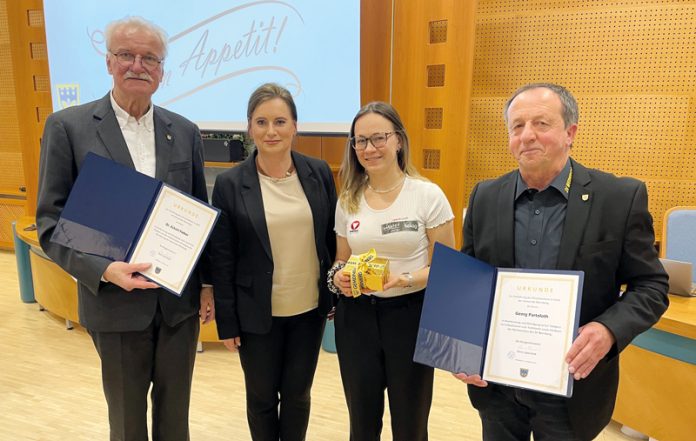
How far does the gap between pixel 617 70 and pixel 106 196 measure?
3.77 m

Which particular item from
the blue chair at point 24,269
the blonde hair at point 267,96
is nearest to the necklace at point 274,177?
the blonde hair at point 267,96

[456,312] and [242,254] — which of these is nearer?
[456,312]

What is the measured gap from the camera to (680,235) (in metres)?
3.15

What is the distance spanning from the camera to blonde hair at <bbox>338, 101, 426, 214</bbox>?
5.99 feet

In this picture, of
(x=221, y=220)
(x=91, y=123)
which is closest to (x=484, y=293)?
(x=221, y=220)

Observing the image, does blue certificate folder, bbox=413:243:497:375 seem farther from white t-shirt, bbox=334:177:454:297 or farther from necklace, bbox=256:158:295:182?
necklace, bbox=256:158:295:182

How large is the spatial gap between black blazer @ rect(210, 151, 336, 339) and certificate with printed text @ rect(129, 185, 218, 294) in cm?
22

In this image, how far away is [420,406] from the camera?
1.84 m

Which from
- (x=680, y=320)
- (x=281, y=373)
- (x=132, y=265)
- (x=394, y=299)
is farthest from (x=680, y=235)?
(x=132, y=265)

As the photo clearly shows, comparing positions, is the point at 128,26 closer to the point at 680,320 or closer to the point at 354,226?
the point at 354,226

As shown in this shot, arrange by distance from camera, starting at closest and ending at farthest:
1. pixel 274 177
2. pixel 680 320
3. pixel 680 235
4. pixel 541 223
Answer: pixel 541 223, pixel 274 177, pixel 680 320, pixel 680 235

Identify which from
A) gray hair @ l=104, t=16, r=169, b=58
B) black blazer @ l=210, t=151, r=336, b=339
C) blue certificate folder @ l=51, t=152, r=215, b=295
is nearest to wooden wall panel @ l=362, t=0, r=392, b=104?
black blazer @ l=210, t=151, r=336, b=339

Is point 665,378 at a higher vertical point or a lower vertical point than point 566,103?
lower

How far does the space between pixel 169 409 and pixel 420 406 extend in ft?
3.24
